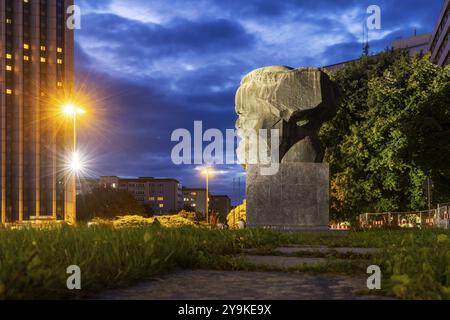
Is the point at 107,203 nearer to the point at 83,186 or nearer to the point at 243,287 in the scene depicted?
the point at 83,186

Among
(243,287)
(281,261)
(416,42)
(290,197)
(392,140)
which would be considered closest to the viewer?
(243,287)

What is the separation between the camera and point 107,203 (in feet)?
286

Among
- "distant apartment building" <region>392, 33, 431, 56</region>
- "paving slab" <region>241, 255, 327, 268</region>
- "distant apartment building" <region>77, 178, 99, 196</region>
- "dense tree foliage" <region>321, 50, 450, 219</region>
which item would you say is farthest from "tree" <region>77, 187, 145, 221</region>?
"paving slab" <region>241, 255, 327, 268</region>

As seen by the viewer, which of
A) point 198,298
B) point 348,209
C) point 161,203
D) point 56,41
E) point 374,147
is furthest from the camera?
point 161,203

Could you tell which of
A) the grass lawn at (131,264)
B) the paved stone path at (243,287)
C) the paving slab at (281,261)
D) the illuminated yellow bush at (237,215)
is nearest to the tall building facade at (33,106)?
the illuminated yellow bush at (237,215)

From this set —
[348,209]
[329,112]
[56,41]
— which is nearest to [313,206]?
[329,112]

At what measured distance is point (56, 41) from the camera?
4146 inches

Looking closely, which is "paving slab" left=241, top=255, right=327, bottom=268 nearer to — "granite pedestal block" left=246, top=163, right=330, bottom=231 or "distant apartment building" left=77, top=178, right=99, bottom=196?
"granite pedestal block" left=246, top=163, right=330, bottom=231

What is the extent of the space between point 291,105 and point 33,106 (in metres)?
97.0

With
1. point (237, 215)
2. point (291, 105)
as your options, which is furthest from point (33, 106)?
point (291, 105)

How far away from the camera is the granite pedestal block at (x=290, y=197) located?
45.4 feet

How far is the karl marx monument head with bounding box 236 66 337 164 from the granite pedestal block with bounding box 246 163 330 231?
0.66m
